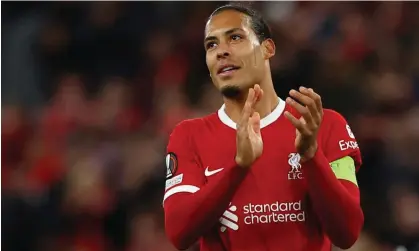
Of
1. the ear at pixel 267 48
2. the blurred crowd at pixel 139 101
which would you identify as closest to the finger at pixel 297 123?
the ear at pixel 267 48

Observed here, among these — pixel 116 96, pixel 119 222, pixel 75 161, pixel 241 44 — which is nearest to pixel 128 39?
pixel 116 96

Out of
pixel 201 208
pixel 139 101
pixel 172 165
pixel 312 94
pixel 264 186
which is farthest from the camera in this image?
pixel 139 101

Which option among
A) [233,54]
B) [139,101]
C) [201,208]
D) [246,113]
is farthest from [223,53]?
[139,101]

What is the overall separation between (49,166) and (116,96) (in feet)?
2.35

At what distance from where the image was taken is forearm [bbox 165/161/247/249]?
2340mm

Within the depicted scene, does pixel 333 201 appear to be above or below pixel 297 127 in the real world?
below

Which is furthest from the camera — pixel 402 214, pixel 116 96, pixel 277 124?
pixel 116 96

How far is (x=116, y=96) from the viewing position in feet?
18.6

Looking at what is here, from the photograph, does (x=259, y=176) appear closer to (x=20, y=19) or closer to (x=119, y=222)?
(x=119, y=222)

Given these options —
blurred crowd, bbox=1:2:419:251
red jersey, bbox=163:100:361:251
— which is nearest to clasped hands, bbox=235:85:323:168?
red jersey, bbox=163:100:361:251

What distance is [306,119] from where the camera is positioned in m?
2.28

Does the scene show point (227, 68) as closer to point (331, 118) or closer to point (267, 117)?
point (267, 117)

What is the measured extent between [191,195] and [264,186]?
26 cm

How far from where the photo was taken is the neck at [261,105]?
2676 mm
